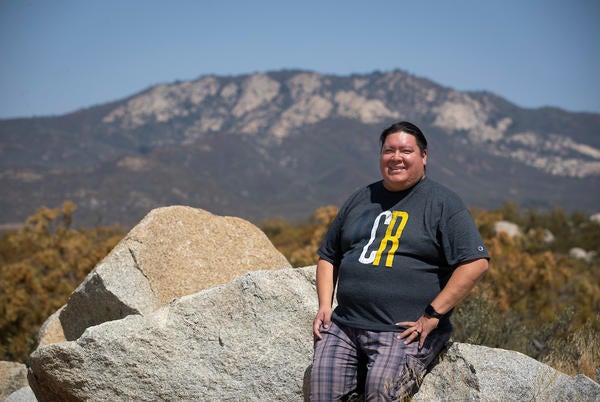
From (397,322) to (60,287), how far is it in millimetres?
10283

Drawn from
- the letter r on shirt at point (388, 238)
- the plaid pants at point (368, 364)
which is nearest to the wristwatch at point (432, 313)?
the plaid pants at point (368, 364)

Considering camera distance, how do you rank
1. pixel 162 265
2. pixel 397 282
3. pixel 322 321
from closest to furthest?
pixel 397 282
pixel 322 321
pixel 162 265

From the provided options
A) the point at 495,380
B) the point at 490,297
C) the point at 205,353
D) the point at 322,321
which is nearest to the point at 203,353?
the point at 205,353

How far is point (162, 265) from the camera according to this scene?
612 centimetres

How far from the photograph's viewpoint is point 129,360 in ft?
15.3

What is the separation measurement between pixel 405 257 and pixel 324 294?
26.4 inches

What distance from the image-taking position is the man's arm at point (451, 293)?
3873mm

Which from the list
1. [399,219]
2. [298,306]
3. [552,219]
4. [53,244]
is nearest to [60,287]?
[53,244]

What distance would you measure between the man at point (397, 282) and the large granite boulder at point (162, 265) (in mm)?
2134

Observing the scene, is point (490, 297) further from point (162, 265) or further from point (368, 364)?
point (368, 364)

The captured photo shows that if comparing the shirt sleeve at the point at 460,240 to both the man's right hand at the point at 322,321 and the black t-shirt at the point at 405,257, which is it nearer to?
the black t-shirt at the point at 405,257

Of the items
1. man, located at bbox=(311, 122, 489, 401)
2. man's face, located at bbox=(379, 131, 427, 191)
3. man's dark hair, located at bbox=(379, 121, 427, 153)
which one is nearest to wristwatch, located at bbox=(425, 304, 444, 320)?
man, located at bbox=(311, 122, 489, 401)

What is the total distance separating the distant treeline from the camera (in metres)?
7.49

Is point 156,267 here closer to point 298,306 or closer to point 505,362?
point 298,306
